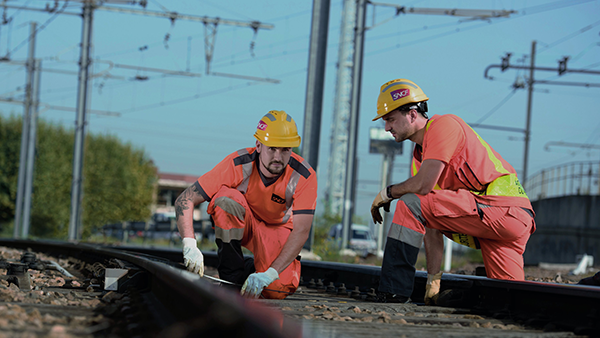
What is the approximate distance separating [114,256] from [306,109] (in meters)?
5.51

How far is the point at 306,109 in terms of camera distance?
1009 centimetres

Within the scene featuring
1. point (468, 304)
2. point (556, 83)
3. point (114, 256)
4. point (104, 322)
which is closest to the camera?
point (104, 322)

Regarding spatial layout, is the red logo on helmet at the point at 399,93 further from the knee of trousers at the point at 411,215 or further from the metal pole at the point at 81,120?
the metal pole at the point at 81,120

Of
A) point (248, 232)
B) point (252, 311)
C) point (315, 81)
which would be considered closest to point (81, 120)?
point (315, 81)

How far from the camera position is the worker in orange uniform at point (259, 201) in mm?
4148

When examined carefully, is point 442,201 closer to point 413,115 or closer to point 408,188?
point 408,188

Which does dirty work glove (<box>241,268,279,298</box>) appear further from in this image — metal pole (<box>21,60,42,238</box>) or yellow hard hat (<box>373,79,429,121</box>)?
metal pole (<box>21,60,42,238</box>)

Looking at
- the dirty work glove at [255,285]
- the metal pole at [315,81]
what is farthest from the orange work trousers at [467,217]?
the metal pole at [315,81]

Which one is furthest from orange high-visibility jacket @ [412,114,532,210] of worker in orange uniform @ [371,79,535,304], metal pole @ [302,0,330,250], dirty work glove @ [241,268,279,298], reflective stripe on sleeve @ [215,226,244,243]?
metal pole @ [302,0,330,250]

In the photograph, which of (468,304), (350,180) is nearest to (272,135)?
(468,304)

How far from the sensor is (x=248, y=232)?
14.6ft

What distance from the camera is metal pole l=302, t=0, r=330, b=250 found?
1007 cm

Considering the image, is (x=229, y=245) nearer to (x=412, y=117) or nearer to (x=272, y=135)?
(x=272, y=135)

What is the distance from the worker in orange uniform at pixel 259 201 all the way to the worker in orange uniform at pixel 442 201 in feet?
2.02
